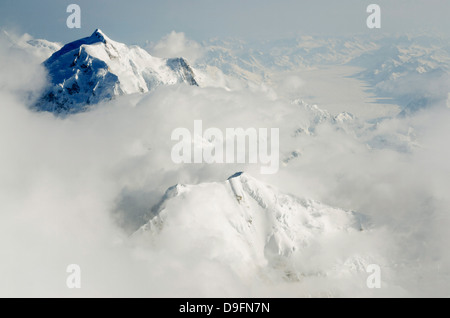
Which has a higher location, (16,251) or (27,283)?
(16,251)

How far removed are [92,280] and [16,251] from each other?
3970cm

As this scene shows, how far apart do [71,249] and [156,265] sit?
1989 inches

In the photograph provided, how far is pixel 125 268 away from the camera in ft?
576

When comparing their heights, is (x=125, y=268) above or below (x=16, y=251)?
below

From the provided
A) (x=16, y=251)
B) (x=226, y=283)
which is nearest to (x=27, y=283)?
(x=16, y=251)
